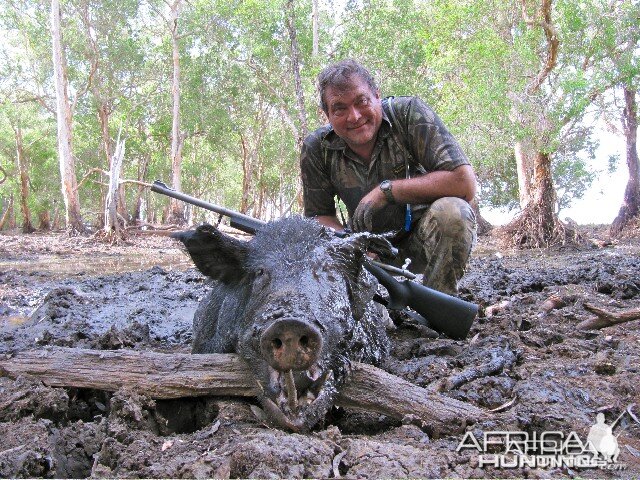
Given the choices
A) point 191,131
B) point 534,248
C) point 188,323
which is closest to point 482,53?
point 534,248

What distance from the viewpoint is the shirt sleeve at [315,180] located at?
5.36 meters

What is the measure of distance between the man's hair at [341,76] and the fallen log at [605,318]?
2534 mm

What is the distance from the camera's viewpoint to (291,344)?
2.16 metres

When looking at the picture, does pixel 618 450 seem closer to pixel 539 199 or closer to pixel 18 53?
pixel 539 199

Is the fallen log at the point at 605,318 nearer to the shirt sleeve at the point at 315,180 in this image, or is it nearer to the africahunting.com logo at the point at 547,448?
the africahunting.com logo at the point at 547,448

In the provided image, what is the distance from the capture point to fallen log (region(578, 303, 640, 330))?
393 centimetres

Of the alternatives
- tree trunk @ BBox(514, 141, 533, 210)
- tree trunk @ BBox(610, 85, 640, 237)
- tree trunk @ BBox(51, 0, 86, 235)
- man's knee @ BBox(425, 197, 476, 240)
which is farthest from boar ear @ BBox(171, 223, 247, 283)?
tree trunk @ BBox(51, 0, 86, 235)

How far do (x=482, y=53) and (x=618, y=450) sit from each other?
1325 centimetres

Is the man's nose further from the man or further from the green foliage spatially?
the green foliage

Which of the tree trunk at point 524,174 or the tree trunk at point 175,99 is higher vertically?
the tree trunk at point 175,99

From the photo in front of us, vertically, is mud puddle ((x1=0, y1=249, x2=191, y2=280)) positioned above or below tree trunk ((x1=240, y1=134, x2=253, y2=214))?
below

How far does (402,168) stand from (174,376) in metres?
3.11

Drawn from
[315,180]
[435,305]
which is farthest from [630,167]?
[435,305]

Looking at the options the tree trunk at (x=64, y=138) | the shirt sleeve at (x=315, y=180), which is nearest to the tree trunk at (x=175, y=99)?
the tree trunk at (x=64, y=138)
